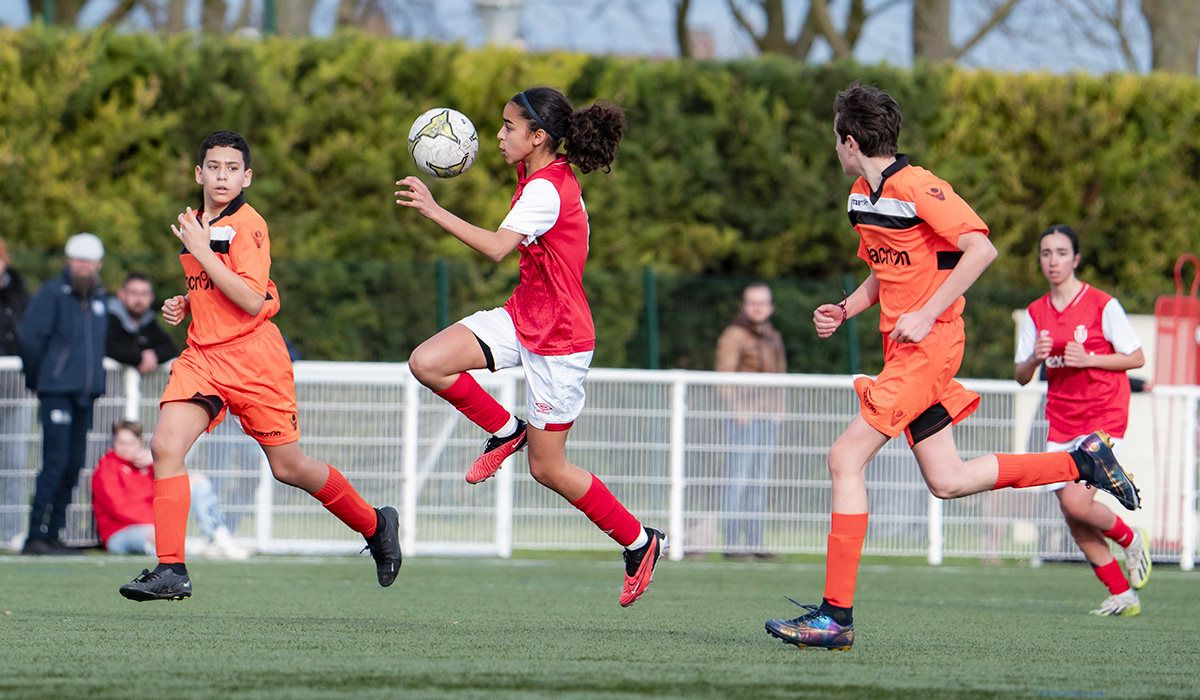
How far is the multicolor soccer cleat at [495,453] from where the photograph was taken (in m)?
5.81

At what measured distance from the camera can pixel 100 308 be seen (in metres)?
9.70

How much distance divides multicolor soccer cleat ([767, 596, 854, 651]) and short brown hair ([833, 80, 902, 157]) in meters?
1.64

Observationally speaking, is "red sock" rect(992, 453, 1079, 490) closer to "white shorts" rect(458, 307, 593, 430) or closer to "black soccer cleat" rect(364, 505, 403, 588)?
"white shorts" rect(458, 307, 593, 430)

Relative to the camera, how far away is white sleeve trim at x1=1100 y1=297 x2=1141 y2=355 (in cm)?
694

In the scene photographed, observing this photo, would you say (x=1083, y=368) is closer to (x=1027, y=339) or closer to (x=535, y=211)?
(x=1027, y=339)

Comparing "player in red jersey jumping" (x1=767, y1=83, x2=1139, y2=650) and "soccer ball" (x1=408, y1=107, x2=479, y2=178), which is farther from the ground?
"soccer ball" (x1=408, y1=107, x2=479, y2=178)

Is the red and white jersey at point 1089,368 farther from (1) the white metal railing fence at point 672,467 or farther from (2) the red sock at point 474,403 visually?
(1) the white metal railing fence at point 672,467

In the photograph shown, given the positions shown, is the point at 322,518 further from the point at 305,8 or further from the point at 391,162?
the point at 305,8

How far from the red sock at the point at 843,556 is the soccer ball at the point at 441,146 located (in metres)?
1.99

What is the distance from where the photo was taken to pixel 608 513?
580 centimetres

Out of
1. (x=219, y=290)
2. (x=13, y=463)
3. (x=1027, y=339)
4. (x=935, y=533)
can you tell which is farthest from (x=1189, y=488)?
(x=13, y=463)

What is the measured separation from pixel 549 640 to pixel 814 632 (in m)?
0.93

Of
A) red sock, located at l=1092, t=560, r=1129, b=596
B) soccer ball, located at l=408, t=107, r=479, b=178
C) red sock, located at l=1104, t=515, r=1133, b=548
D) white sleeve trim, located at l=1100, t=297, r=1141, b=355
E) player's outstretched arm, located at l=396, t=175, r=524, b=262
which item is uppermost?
soccer ball, located at l=408, t=107, r=479, b=178

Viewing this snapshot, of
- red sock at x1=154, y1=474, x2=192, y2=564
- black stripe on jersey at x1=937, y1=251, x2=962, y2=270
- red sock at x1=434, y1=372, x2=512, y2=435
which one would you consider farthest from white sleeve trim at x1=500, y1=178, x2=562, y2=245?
red sock at x1=154, y1=474, x2=192, y2=564
